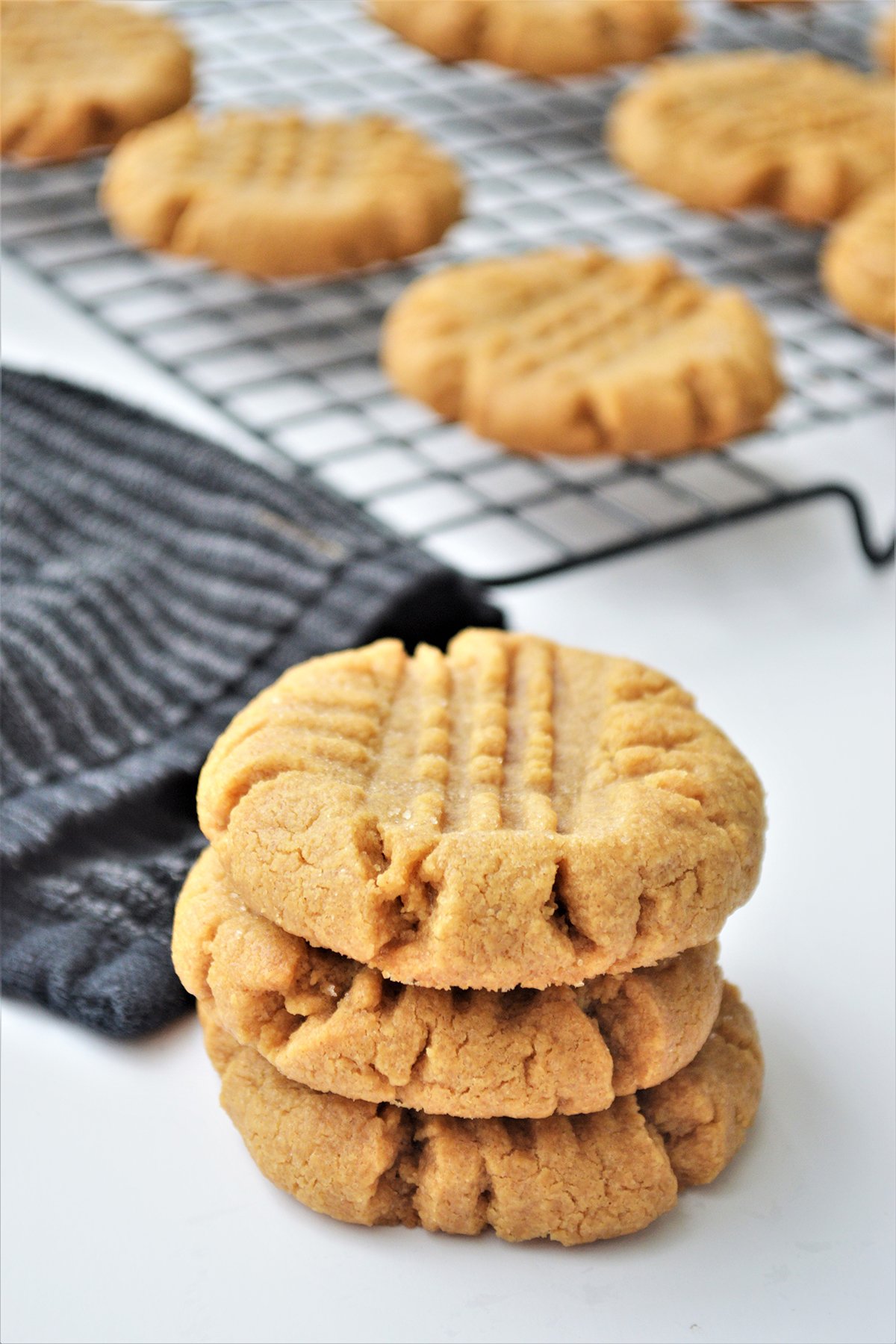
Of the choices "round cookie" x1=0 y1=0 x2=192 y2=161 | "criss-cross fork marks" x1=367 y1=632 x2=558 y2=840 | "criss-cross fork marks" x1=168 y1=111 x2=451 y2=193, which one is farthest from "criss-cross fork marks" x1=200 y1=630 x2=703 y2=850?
"round cookie" x1=0 y1=0 x2=192 y2=161

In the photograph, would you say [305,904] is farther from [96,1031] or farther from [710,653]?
[710,653]

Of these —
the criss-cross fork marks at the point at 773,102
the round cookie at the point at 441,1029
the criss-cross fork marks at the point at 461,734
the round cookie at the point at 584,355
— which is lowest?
the round cookie at the point at 584,355

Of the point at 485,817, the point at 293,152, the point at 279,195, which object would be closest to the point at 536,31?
the point at 293,152

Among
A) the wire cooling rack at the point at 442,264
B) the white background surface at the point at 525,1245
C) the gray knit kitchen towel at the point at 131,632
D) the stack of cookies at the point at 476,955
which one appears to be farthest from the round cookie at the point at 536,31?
the stack of cookies at the point at 476,955

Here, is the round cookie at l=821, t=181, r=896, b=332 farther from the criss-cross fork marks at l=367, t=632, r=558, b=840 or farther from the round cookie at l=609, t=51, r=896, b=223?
the criss-cross fork marks at l=367, t=632, r=558, b=840

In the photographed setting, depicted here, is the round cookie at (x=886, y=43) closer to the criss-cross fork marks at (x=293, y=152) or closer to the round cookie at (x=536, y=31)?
the round cookie at (x=536, y=31)

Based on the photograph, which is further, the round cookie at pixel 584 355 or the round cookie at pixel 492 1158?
the round cookie at pixel 584 355
